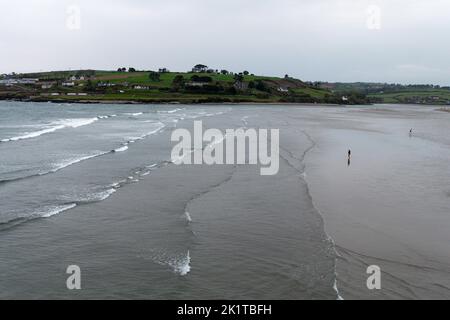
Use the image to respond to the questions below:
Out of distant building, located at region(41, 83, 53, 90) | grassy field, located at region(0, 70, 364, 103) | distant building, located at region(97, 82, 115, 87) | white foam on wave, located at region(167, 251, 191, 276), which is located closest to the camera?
white foam on wave, located at region(167, 251, 191, 276)

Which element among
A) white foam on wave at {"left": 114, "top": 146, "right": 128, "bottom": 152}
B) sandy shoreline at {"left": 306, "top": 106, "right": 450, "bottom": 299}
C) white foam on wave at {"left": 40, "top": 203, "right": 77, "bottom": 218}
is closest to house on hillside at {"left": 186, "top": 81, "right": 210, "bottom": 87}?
white foam on wave at {"left": 114, "top": 146, "right": 128, "bottom": 152}

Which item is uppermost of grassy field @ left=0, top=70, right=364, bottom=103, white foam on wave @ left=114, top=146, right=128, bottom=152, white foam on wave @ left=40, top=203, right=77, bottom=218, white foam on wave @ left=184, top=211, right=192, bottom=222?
grassy field @ left=0, top=70, right=364, bottom=103

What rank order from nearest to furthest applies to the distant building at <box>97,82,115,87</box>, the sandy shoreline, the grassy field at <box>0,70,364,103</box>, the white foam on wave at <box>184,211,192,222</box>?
the sandy shoreline
the white foam on wave at <box>184,211,192,222</box>
the grassy field at <box>0,70,364,103</box>
the distant building at <box>97,82,115,87</box>

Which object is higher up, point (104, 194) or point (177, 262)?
point (104, 194)

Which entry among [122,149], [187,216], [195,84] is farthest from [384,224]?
[195,84]

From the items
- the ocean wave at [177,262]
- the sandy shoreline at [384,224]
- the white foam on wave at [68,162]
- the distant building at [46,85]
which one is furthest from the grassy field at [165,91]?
the ocean wave at [177,262]

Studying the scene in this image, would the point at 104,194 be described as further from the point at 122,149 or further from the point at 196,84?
the point at 196,84

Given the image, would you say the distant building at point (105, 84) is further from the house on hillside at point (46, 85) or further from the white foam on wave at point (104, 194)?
the white foam on wave at point (104, 194)

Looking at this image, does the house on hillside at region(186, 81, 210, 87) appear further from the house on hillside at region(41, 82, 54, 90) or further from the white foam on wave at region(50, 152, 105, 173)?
the white foam on wave at region(50, 152, 105, 173)

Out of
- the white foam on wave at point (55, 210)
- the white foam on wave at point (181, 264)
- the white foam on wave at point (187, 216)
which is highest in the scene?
the white foam on wave at point (55, 210)
